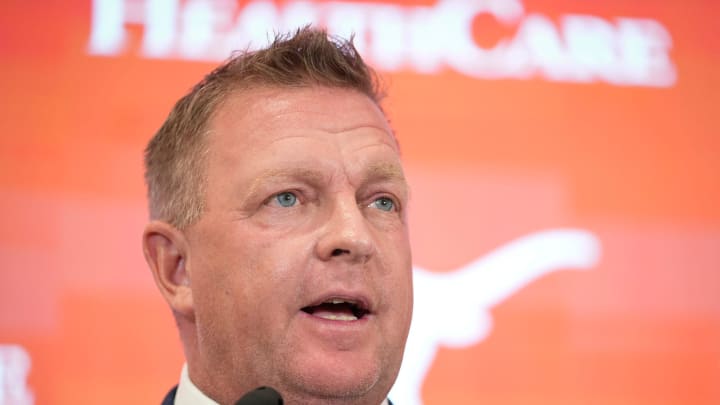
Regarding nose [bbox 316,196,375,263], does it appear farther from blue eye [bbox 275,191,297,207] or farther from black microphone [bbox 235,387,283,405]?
black microphone [bbox 235,387,283,405]

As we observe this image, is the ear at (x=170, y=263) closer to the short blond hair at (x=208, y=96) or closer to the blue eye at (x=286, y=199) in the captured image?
the short blond hair at (x=208, y=96)

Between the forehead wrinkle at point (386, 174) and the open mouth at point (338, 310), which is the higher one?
the forehead wrinkle at point (386, 174)

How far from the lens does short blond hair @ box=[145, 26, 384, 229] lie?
65.7 inches

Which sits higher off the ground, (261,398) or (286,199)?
(286,199)

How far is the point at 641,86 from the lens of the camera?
8.44 ft

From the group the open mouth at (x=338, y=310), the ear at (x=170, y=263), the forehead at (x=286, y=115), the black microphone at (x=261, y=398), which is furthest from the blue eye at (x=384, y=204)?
the black microphone at (x=261, y=398)

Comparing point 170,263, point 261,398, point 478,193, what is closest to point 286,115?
point 170,263

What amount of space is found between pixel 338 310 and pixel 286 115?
14.5 inches

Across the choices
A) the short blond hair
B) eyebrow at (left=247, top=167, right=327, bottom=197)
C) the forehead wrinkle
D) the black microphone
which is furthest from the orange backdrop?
the black microphone

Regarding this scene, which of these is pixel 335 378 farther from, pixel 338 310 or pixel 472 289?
pixel 472 289

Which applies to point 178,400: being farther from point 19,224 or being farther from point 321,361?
point 19,224

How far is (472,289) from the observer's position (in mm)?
2416

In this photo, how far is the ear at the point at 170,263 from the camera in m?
1.66

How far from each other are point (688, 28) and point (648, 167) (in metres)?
0.43
